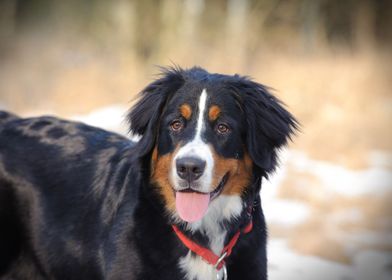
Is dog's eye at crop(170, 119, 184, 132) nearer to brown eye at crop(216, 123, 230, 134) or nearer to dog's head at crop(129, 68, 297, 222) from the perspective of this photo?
dog's head at crop(129, 68, 297, 222)

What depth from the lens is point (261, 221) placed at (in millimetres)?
3795

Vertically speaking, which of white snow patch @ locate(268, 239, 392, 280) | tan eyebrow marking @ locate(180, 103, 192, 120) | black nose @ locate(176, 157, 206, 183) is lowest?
white snow patch @ locate(268, 239, 392, 280)

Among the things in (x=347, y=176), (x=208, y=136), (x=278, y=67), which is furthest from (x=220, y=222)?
(x=278, y=67)

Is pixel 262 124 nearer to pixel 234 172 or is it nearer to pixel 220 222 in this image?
pixel 234 172

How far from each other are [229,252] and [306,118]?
29.0 feet

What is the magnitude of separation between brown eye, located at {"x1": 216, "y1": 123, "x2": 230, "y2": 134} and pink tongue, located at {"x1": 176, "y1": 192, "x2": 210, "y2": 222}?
0.38 m

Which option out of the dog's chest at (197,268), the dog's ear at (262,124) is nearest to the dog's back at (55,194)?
the dog's chest at (197,268)

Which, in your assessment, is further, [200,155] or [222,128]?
[222,128]

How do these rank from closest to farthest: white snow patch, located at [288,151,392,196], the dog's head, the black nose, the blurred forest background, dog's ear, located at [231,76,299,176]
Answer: the black nose → the dog's head → dog's ear, located at [231,76,299,176] → the blurred forest background → white snow patch, located at [288,151,392,196]

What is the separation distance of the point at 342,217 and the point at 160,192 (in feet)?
16.1

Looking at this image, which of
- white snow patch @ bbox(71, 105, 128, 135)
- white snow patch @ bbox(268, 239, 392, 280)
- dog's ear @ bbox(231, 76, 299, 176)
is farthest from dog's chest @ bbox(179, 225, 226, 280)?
white snow patch @ bbox(71, 105, 128, 135)

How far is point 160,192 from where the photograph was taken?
12.0 ft

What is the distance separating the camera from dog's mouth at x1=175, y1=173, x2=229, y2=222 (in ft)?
11.4

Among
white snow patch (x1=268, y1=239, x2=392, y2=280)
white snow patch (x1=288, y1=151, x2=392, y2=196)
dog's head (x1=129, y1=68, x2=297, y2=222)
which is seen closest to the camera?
dog's head (x1=129, y1=68, x2=297, y2=222)
